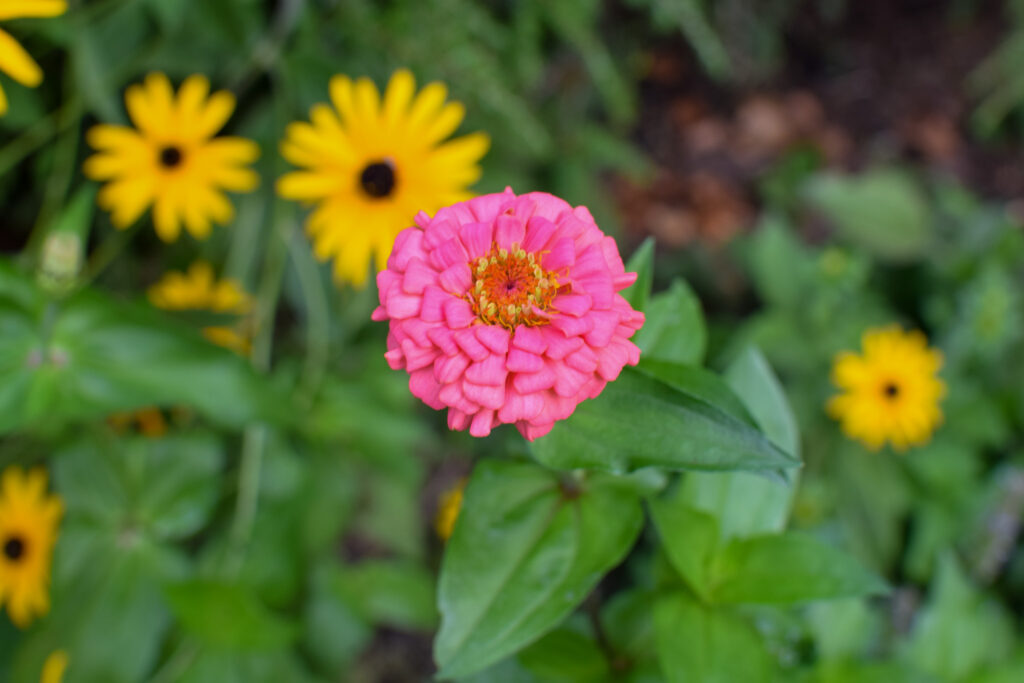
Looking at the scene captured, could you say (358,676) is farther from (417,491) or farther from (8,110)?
(8,110)

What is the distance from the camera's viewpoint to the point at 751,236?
5.47ft

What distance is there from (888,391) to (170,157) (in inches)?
46.3

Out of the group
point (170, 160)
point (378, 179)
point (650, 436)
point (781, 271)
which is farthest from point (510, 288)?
point (781, 271)

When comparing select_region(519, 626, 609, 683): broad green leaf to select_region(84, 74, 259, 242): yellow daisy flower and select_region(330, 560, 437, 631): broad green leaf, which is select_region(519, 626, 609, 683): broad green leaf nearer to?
select_region(330, 560, 437, 631): broad green leaf

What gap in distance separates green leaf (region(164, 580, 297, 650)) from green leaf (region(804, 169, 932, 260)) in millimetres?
1351

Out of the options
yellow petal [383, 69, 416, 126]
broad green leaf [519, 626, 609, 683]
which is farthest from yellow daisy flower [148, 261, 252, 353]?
broad green leaf [519, 626, 609, 683]

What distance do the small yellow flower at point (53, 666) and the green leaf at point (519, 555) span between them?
782 mm

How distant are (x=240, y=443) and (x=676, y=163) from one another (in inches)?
49.4

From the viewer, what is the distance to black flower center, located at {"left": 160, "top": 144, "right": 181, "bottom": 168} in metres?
1.05

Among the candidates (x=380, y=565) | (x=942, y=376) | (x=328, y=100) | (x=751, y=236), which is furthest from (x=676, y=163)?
(x=380, y=565)

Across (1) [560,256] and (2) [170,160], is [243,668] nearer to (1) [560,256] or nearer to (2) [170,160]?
(2) [170,160]

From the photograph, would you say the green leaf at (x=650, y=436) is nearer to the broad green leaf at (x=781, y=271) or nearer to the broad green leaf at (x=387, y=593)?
the broad green leaf at (x=387, y=593)

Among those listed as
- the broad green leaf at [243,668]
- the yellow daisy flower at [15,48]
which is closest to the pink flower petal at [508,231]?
the yellow daisy flower at [15,48]

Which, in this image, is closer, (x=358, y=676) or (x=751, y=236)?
(x=358, y=676)
